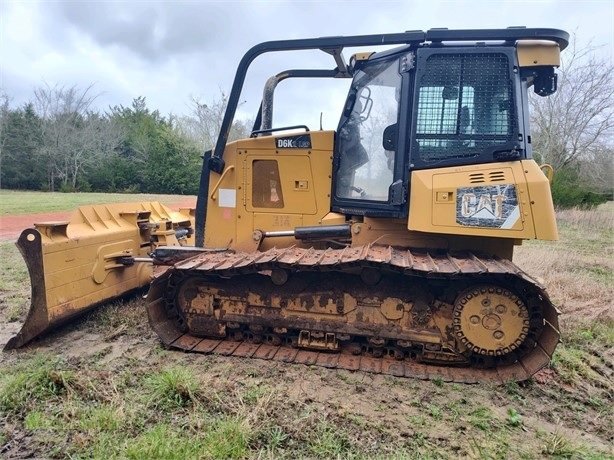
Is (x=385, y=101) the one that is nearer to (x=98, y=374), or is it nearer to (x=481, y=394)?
(x=481, y=394)

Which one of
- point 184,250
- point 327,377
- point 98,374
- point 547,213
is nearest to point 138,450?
point 98,374

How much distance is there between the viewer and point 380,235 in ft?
13.9

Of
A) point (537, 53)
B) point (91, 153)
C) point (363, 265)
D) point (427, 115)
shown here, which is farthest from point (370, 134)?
point (91, 153)

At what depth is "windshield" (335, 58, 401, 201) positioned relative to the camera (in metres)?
4.07

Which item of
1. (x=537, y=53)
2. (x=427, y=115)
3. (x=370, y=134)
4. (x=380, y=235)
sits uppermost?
(x=537, y=53)

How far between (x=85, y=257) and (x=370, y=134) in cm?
308

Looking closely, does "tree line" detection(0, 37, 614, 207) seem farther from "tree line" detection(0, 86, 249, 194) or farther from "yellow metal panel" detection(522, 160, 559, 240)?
"yellow metal panel" detection(522, 160, 559, 240)

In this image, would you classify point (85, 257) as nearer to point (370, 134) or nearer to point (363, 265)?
point (363, 265)

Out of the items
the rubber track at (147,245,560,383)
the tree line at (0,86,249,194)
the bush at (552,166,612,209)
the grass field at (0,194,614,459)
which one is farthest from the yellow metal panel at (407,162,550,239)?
the tree line at (0,86,249,194)

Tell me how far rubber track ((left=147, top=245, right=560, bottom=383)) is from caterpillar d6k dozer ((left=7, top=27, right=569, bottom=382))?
2 centimetres

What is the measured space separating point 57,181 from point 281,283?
3722cm

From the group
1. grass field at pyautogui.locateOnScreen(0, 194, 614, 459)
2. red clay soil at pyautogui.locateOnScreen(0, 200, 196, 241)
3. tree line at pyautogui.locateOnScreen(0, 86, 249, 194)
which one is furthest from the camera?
tree line at pyautogui.locateOnScreen(0, 86, 249, 194)

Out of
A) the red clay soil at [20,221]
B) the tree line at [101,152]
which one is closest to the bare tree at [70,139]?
the tree line at [101,152]

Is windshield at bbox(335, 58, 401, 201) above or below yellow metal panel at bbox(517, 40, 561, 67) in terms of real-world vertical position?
below
